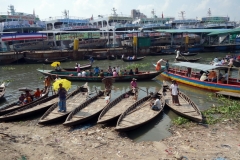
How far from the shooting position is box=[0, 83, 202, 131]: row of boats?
389 inches

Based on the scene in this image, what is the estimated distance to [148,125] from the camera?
10.4 m

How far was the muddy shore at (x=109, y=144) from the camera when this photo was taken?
7.15 meters

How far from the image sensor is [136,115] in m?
10.7

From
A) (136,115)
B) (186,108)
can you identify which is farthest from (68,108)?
(186,108)

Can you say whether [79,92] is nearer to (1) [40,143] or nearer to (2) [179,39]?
(1) [40,143]

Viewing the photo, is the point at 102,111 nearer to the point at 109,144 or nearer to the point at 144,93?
the point at 109,144

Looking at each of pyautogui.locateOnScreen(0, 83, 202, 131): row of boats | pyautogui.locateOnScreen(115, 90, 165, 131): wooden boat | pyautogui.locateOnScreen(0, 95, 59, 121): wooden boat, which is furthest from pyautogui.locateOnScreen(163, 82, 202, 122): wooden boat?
pyautogui.locateOnScreen(0, 95, 59, 121): wooden boat

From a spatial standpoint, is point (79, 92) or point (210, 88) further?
point (210, 88)

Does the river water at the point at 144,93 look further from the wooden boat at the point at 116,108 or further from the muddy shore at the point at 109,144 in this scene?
the wooden boat at the point at 116,108

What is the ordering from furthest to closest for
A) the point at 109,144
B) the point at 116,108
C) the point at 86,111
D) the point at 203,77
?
the point at 203,77 → the point at 116,108 → the point at 86,111 → the point at 109,144

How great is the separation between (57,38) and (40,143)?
3710 centimetres

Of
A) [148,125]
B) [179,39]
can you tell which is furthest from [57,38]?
[148,125]

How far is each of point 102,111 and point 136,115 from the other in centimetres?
168

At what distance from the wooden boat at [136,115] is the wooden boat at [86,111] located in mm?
1571
